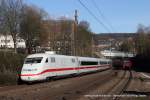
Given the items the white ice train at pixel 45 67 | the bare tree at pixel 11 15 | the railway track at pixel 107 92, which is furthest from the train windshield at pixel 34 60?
the bare tree at pixel 11 15

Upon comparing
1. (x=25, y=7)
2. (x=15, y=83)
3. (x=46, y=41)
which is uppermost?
(x=25, y=7)

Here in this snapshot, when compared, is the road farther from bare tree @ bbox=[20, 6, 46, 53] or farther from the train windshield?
Result: bare tree @ bbox=[20, 6, 46, 53]

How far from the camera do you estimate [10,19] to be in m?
75.6

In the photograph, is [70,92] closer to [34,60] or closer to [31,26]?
[34,60]

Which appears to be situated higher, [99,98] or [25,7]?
[25,7]

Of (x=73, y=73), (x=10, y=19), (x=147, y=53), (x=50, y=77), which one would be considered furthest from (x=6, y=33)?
(x=147, y=53)

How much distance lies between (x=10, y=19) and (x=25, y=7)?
7256mm

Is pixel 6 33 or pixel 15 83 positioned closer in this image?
pixel 15 83

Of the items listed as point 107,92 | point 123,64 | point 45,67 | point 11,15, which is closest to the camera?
point 107,92

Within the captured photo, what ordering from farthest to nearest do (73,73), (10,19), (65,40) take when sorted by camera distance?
1. (65,40)
2. (10,19)
3. (73,73)

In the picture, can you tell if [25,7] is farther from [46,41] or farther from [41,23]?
[46,41]

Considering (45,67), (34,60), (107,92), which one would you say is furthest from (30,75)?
(107,92)

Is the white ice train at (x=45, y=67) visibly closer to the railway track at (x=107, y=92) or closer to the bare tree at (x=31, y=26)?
the railway track at (x=107, y=92)

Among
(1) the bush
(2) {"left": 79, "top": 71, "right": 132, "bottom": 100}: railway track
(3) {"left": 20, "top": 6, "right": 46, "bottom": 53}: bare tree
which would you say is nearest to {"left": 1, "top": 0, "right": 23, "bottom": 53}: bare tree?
(3) {"left": 20, "top": 6, "right": 46, "bottom": 53}: bare tree
